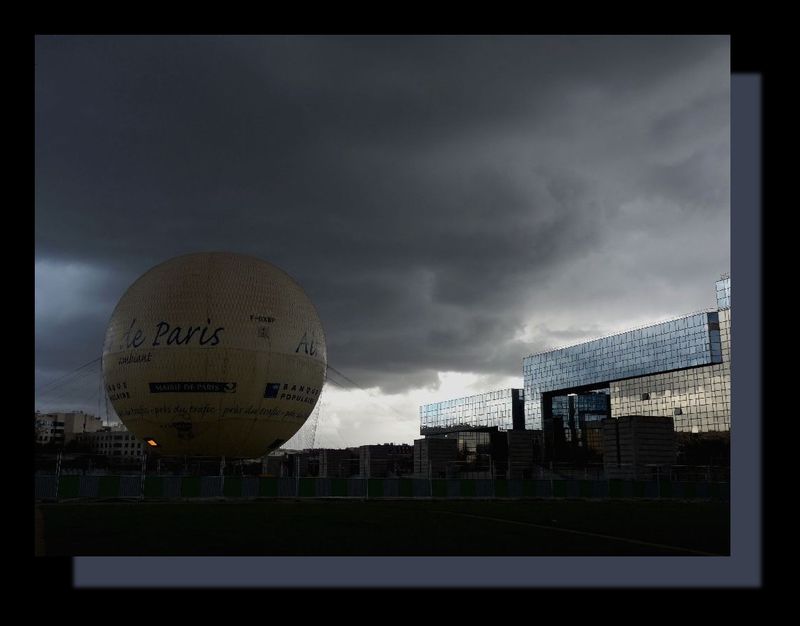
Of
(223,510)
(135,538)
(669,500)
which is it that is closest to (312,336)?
(223,510)

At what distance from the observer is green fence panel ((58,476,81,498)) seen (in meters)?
33.4

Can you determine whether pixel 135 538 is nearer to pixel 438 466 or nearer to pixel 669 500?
pixel 669 500

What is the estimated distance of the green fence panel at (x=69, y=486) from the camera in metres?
33.4

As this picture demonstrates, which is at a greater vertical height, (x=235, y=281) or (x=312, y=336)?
(x=235, y=281)

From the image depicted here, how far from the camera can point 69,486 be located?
33688 mm

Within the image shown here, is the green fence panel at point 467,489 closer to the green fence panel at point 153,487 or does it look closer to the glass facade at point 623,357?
the green fence panel at point 153,487

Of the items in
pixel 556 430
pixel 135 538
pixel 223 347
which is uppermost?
pixel 223 347

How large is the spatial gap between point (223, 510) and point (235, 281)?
12.4 meters

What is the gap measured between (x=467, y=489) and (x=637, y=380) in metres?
86.8

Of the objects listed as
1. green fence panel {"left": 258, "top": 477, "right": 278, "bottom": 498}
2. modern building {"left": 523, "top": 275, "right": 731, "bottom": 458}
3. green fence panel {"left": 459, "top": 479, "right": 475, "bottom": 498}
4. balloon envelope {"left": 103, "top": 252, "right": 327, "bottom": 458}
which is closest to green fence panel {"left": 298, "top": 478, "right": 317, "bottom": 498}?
green fence panel {"left": 258, "top": 477, "right": 278, "bottom": 498}

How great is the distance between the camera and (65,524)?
21359 millimetres

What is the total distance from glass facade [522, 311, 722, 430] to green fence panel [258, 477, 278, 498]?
86.3 meters

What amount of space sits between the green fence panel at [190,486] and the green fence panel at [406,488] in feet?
38.4

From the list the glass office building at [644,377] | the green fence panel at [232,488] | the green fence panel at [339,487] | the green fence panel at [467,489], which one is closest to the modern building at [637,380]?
the glass office building at [644,377]
